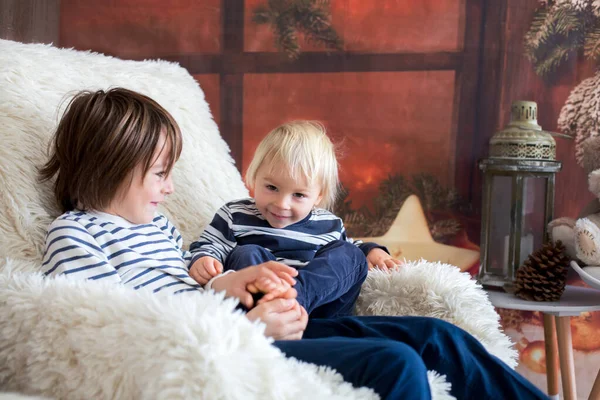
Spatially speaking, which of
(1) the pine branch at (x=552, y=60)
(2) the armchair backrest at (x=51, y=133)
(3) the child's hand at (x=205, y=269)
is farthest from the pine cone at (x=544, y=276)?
(3) the child's hand at (x=205, y=269)

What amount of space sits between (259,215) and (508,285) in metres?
0.75

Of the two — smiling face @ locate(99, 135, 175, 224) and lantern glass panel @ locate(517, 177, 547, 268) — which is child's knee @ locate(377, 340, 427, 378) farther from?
lantern glass panel @ locate(517, 177, 547, 268)

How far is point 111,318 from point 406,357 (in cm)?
38

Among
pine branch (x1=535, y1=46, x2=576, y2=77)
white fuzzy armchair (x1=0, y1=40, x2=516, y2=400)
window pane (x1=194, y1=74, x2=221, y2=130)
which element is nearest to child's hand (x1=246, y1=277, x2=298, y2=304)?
white fuzzy armchair (x1=0, y1=40, x2=516, y2=400)

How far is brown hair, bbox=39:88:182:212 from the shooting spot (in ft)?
3.36

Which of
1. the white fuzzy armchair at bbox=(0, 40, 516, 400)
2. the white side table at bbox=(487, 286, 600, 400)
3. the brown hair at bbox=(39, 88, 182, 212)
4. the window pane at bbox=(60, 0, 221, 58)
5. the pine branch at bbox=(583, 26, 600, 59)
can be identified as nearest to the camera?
the white fuzzy armchair at bbox=(0, 40, 516, 400)

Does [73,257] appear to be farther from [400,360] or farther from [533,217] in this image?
[533,217]

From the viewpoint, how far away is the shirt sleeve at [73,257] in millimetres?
918

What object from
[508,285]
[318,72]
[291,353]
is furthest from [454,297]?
[318,72]

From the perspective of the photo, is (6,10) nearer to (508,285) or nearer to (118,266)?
(118,266)

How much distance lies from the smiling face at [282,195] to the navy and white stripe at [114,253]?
0.20 m

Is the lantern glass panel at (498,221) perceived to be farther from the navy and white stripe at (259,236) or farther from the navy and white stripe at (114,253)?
the navy and white stripe at (114,253)

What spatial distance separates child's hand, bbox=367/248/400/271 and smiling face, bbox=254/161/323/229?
180mm

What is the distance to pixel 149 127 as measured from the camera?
1.06 m
